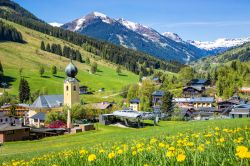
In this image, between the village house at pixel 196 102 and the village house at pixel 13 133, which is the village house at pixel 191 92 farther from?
the village house at pixel 13 133

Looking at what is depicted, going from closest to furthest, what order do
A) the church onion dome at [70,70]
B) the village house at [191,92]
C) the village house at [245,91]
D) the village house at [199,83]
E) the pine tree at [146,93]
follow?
the church onion dome at [70,70], the pine tree at [146,93], the village house at [245,91], the village house at [191,92], the village house at [199,83]

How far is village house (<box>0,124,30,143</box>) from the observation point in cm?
6894

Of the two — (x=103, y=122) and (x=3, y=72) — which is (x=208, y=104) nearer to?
(x=103, y=122)

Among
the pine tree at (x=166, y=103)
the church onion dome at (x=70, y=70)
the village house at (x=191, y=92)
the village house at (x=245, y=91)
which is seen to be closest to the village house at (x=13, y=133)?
the church onion dome at (x=70, y=70)

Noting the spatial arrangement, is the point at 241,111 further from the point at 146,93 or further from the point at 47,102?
the point at 47,102

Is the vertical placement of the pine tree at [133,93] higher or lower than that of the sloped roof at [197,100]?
higher

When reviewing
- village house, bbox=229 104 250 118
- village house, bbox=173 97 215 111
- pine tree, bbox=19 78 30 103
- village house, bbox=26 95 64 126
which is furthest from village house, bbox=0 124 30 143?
pine tree, bbox=19 78 30 103

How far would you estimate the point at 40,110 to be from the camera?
431 ft

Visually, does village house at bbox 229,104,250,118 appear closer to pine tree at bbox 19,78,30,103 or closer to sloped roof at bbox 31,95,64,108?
sloped roof at bbox 31,95,64,108

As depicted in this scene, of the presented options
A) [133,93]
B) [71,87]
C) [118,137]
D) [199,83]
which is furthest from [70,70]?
[199,83]

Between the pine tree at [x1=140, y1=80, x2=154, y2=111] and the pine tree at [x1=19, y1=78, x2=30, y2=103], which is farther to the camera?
the pine tree at [x1=19, y1=78, x2=30, y2=103]

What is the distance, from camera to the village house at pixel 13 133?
6894cm

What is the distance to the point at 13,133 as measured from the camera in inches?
2817

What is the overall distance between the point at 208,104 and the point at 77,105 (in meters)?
64.5
